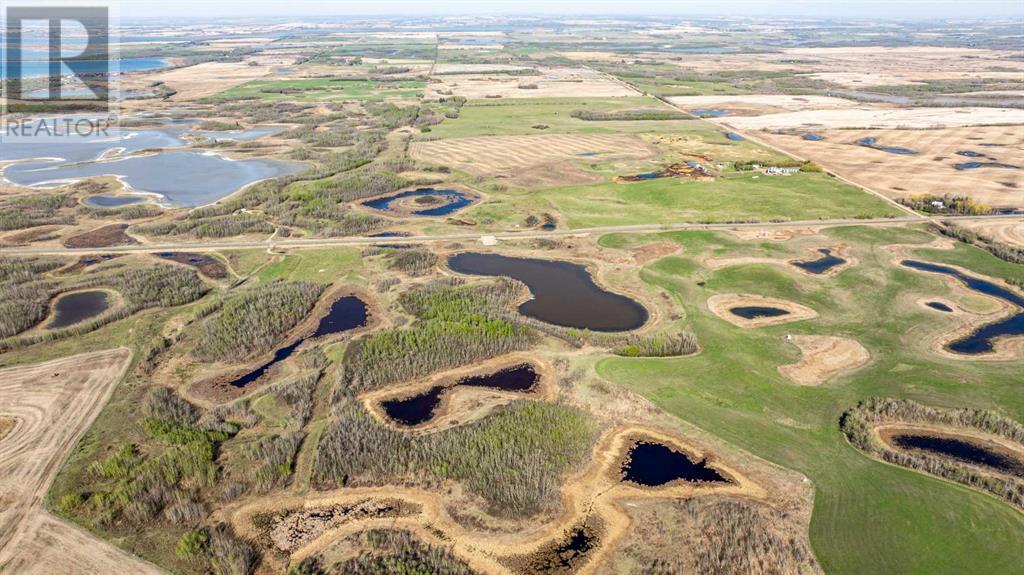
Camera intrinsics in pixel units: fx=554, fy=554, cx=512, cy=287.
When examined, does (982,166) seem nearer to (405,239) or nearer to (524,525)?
(405,239)

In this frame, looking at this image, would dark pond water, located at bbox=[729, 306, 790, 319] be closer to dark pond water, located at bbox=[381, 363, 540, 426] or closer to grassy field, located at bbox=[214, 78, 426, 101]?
dark pond water, located at bbox=[381, 363, 540, 426]

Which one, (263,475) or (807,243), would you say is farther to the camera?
(807,243)

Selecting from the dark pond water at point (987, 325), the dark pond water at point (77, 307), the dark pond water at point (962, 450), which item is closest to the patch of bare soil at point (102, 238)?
the dark pond water at point (77, 307)

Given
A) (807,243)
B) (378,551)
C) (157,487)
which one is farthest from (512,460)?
(807,243)

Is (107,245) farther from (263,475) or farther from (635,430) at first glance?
(635,430)

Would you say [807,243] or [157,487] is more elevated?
[807,243]

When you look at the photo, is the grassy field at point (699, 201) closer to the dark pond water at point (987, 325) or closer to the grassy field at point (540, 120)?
the dark pond water at point (987, 325)

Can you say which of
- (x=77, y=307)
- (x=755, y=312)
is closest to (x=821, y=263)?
(x=755, y=312)
